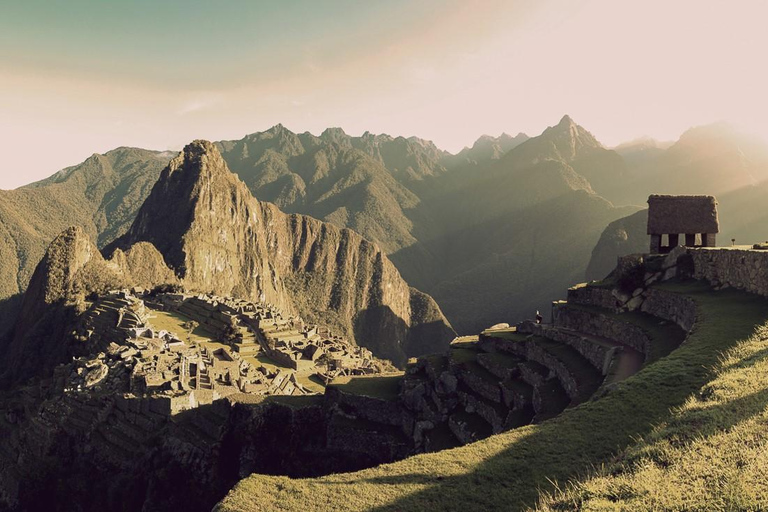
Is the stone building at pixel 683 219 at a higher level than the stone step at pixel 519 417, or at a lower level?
higher

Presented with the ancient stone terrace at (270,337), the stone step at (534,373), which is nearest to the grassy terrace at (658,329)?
the stone step at (534,373)

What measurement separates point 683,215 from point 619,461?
34617mm

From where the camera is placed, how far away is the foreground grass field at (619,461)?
26.6ft

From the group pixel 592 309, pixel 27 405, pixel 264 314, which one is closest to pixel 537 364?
pixel 592 309

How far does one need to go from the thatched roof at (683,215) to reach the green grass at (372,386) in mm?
23934

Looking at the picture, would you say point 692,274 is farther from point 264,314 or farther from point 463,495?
point 264,314

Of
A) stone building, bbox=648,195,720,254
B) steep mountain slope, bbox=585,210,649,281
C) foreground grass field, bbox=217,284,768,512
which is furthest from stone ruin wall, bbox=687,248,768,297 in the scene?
steep mountain slope, bbox=585,210,649,281

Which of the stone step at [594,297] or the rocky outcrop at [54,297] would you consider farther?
the rocky outcrop at [54,297]

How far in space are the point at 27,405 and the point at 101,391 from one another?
1746 centimetres

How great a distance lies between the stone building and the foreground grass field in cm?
2410

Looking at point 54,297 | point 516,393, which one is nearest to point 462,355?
point 516,393

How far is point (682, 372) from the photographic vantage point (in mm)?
14578

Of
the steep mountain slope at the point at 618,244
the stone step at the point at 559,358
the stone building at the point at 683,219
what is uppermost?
the stone building at the point at 683,219

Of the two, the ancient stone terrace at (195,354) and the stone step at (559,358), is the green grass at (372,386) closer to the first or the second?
the stone step at (559,358)
